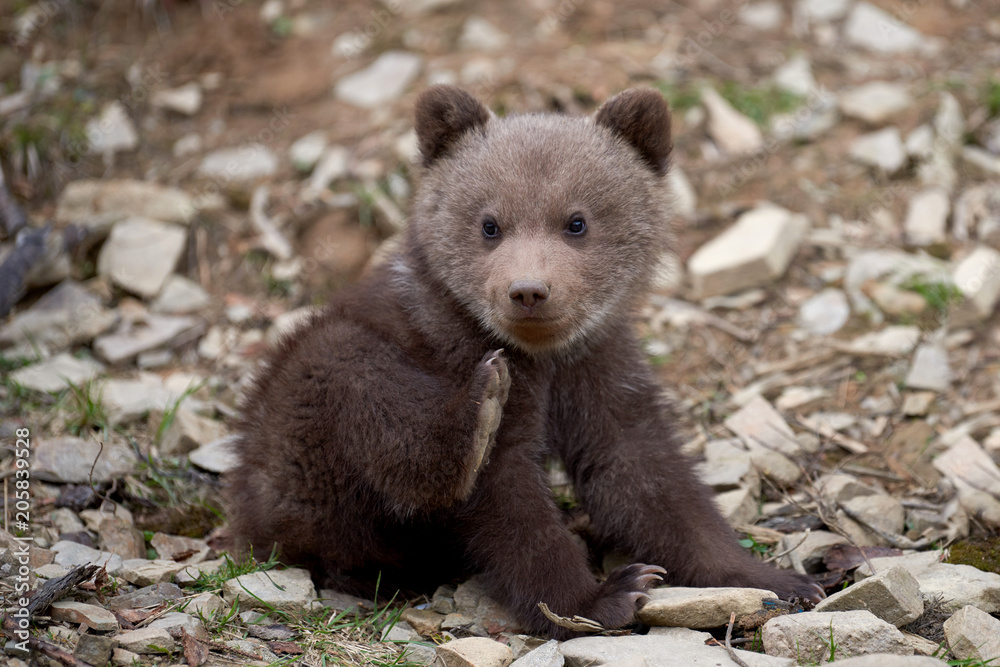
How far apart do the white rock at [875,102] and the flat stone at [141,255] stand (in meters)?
5.92

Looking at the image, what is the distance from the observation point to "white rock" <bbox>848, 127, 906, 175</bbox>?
26.7ft

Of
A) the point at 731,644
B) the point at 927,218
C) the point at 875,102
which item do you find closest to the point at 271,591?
the point at 731,644

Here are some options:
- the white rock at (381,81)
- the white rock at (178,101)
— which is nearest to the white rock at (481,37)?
the white rock at (381,81)

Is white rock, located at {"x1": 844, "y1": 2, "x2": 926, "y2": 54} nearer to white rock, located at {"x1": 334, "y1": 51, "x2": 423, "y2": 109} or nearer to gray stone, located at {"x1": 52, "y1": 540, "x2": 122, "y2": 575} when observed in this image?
white rock, located at {"x1": 334, "y1": 51, "x2": 423, "y2": 109}

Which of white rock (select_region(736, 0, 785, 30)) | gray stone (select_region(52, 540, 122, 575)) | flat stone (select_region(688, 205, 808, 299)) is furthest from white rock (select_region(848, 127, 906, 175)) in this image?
gray stone (select_region(52, 540, 122, 575))

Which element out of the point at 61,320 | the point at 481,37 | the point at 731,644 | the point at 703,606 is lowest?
the point at 731,644

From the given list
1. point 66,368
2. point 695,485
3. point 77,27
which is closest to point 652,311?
point 695,485

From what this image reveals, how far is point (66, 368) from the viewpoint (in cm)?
658

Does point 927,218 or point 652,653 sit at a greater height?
point 927,218

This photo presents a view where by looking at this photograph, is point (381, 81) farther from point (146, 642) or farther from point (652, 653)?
point (652, 653)

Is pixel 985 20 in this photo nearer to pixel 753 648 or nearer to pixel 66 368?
pixel 753 648

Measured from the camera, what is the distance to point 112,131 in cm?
860

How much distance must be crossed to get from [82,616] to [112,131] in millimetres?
5903

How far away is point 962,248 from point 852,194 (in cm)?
102
